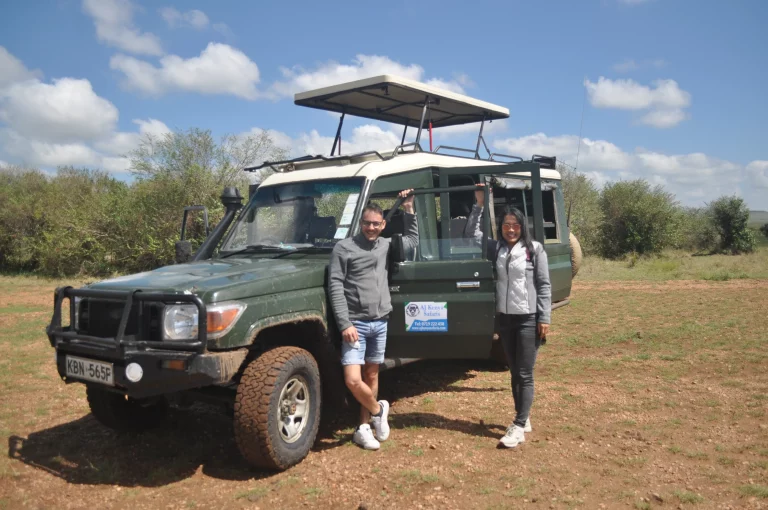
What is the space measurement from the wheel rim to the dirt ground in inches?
10.2

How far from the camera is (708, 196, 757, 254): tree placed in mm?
33625

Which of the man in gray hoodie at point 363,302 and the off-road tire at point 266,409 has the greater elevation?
the man in gray hoodie at point 363,302

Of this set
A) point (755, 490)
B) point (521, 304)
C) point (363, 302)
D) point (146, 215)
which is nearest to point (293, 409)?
point (363, 302)

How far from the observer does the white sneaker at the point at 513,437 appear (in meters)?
4.55

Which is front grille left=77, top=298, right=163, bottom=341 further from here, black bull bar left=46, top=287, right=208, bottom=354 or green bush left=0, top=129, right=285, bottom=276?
green bush left=0, top=129, right=285, bottom=276

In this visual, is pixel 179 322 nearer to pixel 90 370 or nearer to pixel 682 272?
pixel 90 370

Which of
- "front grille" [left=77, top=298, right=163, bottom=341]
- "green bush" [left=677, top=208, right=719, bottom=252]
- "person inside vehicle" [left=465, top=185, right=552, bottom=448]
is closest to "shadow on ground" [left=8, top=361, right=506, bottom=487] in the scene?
"person inside vehicle" [left=465, top=185, right=552, bottom=448]

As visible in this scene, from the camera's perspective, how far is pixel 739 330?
885 cm

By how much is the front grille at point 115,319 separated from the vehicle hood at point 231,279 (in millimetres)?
124

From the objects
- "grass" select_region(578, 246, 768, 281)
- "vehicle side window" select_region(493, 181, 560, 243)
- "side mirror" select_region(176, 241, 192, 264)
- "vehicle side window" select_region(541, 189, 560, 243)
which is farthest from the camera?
"grass" select_region(578, 246, 768, 281)

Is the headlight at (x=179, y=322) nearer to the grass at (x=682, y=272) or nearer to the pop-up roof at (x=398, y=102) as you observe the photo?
the pop-up roof at (x=398, y=102)

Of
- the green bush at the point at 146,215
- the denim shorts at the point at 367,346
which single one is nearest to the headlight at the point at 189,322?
the denim shorts at the point at 367,346

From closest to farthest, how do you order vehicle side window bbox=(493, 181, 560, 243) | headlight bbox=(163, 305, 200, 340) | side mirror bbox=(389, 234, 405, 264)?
headlight bbox=(163, 305, 200, 340)
side mirror bbox=(389, 234, 405, 264)
vehicle side window bbox=(493, 181, 560, 243)

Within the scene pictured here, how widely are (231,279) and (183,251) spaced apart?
5.67 ft
